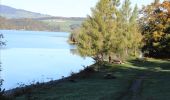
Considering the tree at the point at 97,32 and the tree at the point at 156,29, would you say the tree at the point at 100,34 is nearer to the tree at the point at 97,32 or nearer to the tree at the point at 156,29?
the tree at the point at 97,32

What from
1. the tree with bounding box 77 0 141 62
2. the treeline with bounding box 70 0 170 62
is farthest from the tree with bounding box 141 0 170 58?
the tree with bounding box 77 0 141 62

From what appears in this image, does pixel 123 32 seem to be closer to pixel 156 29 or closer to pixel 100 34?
pixel 156 29

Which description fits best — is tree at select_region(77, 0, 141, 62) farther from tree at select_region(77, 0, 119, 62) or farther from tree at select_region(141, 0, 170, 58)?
tree at select_region(141, 0, 170, 58)

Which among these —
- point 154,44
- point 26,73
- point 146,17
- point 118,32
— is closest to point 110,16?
point 118,32

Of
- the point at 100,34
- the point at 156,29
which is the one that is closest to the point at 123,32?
the point at 156,29

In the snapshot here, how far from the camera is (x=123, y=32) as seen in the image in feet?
229

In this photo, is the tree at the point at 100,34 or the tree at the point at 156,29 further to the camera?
the tree at the point at 156,29

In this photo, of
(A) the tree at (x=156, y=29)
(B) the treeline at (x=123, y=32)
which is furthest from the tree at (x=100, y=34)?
(A) the tree at (x=156, y=29)

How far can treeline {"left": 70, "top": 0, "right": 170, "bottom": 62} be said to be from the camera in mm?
55188

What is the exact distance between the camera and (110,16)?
186ft

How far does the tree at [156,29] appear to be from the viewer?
77500 mm

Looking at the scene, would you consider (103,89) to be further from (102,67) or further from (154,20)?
(154,20)

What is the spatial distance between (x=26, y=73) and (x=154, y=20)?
3566 centimetres

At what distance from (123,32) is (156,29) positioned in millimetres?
12598
